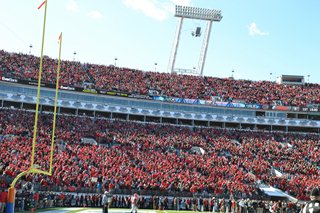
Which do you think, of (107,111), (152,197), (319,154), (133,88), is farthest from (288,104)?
(152,197)

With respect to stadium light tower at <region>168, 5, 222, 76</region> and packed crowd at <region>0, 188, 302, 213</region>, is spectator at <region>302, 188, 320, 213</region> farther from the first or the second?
stadium light tower at <region>168, 5, 222, 76</region>

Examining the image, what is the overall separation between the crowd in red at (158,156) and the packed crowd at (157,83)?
20.8 ft

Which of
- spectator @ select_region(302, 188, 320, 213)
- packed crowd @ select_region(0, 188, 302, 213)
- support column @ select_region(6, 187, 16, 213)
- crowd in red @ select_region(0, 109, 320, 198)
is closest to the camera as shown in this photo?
spectator @ select_region(302, 188, 320, 213)

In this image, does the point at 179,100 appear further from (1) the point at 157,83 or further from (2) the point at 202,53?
(2) the point at 202,53

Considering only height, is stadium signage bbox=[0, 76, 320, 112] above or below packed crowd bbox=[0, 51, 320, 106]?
below

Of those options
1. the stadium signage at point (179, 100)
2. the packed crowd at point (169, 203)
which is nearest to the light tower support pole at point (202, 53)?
the stadium signage at point (179, 100)

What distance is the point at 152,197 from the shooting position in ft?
88.7

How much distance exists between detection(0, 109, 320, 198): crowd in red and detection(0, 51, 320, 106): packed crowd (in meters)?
6.34

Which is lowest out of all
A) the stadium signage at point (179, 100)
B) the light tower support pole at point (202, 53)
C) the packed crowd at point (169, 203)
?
the packed crowd at point (169, 203)

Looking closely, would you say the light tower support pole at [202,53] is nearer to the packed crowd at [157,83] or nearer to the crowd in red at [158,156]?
the packed crowd at [157,83]

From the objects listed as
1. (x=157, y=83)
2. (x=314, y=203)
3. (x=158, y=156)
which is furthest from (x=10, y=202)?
(x=157, y=83)

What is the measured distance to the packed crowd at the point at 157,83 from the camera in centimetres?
4999

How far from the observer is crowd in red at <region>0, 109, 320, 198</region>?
92.8 feet

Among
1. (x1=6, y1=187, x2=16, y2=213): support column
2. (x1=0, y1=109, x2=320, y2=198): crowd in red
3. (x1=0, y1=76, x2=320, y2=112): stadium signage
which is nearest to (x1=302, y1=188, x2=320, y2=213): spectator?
(x1=6, y1=187, x2=16, y2=213): support column
